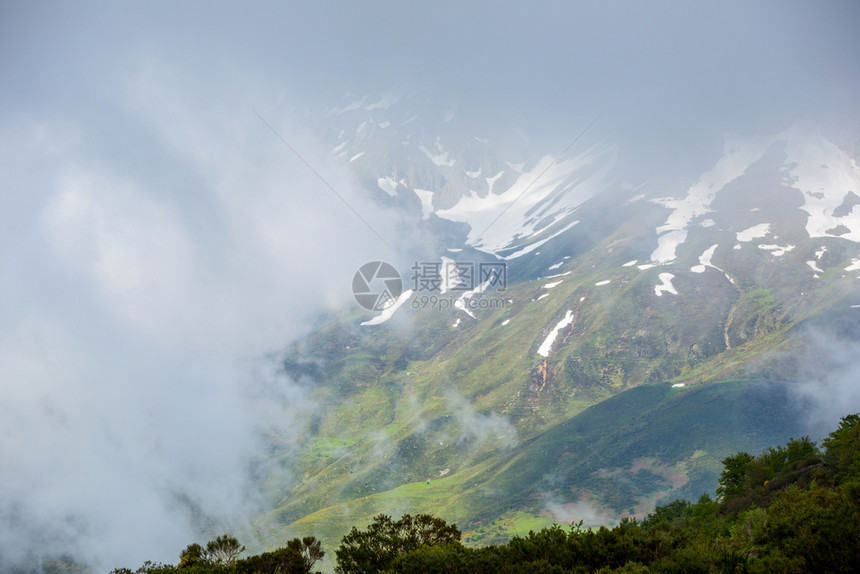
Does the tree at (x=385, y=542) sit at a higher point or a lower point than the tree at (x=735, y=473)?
higher

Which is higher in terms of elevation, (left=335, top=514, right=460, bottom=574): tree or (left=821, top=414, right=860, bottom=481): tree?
(left=335, top=514, right=460, bottom=574): tree

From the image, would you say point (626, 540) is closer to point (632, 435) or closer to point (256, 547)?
point (632, 435)

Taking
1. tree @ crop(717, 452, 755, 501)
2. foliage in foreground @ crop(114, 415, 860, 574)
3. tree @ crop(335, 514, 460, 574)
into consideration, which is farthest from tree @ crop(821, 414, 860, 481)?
tree @ crop(335, 514, 460, 574)

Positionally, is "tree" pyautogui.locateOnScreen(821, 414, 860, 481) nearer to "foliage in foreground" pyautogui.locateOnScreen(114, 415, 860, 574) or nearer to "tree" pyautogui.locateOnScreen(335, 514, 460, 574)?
"foliage in foreground" pyautogui.locateOnScreen(114, 415, 860, 574)

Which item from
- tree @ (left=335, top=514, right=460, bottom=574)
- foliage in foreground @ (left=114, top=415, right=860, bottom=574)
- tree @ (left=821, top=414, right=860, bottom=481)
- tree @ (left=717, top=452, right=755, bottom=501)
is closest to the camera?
foliage in foreground @ (left=114, top=415, right=860, bottom=574)

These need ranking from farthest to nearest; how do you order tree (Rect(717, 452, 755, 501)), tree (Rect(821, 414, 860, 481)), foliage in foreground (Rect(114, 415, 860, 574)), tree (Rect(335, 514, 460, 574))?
tree (Rect(717, 452, 755, 501))
tree (Rect(821, 414, 860, 481))
tree (Rect(335, 514, 460, 574))
foliage in foreground (Rect(114, 415, 860, 574))

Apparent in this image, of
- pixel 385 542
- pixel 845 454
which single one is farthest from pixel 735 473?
pixel 385 542

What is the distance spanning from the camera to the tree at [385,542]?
46125 millimetres

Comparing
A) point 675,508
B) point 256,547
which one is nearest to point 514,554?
point 675,508

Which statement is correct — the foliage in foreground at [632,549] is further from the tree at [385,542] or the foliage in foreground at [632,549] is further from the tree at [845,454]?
the tree at [845,454]

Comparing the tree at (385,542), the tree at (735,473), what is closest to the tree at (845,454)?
the tree at (735,473)

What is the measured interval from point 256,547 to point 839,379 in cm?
21988

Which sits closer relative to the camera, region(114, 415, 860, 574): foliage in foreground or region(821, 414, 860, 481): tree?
region(114, 415, 860, 574): foliage in foreground

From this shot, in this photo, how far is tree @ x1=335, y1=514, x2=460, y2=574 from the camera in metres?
46.1
